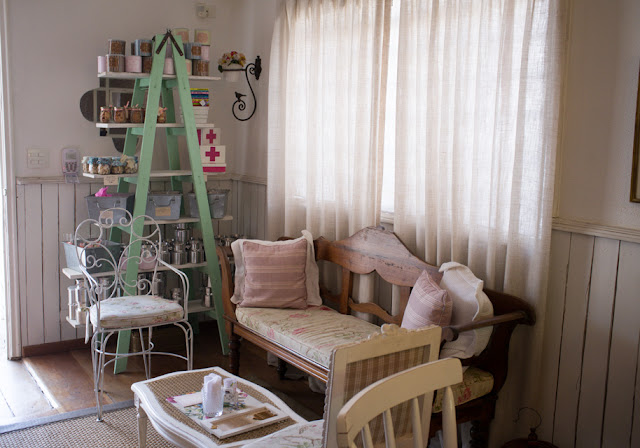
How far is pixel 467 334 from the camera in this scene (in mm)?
2562

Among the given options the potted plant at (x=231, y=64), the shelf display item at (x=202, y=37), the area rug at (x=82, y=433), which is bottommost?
the area rug at (x=82, y=433)

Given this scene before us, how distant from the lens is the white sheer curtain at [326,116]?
132 inches

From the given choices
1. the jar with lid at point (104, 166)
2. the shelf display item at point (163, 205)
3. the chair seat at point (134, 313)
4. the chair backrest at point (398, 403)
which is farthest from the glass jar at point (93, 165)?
the chair backrest at point (398, 403)

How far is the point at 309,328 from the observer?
315 cm

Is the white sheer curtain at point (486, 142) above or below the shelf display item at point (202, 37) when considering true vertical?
below

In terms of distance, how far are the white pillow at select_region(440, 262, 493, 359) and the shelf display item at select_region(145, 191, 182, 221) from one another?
195 cm

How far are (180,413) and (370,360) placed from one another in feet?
3.30

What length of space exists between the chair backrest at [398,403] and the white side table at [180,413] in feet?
2.63

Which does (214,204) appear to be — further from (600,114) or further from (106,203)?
(600,114)

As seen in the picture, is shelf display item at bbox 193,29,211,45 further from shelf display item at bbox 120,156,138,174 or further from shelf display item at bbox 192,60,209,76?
shelf display item at bbox 120,156,138,174

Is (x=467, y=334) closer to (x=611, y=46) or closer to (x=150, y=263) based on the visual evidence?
(x=611, y=46)

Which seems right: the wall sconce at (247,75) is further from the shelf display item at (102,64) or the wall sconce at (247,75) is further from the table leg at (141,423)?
the table leg at (141,423)

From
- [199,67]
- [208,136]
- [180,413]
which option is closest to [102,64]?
[199,67]

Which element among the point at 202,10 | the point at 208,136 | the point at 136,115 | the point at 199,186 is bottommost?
the point at 199,186
